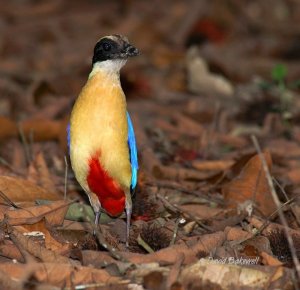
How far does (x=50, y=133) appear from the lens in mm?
7398

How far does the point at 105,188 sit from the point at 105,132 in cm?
46

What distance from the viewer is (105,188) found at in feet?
17.2

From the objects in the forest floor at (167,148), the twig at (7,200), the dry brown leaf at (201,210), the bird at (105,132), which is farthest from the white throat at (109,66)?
the dry brown leaf at (201,210)

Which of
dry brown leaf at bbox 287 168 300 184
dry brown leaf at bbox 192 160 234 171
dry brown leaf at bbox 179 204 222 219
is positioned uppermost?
dry brown leaf at bbox 179 204 222 219

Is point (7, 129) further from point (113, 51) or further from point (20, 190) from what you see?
point (113, 51)

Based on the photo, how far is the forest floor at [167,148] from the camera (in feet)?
14.1

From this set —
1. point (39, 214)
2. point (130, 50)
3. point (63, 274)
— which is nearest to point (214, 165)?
point (130, 50)

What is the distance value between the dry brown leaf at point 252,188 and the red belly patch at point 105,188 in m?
0.92

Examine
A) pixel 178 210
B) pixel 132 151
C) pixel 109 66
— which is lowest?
pixel 178 210

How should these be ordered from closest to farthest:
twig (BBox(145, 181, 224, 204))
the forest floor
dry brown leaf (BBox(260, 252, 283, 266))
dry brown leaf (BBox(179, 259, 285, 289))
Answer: dry brown leaf (BBox(179, 259, 285, 289)), the forest floor, dry brown leaf (BBox(260, 252, 283, 266)), twig (BBox(145, 181, 224, 204))

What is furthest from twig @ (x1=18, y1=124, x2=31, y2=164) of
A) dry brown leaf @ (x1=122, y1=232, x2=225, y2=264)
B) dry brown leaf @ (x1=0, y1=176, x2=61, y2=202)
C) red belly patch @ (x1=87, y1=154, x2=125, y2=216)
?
dry brown leaf @ (x1=122, y1=232, x2=225, y2=264)

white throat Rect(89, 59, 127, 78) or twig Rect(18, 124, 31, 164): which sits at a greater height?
white throat Rect(89, 59, 127, 78)

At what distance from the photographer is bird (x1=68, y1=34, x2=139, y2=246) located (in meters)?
5.01

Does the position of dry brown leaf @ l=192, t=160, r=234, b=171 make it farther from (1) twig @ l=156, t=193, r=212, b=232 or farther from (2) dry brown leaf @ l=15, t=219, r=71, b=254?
(2) dry brown leaf @ l=15, t=219, r=71, b=254
